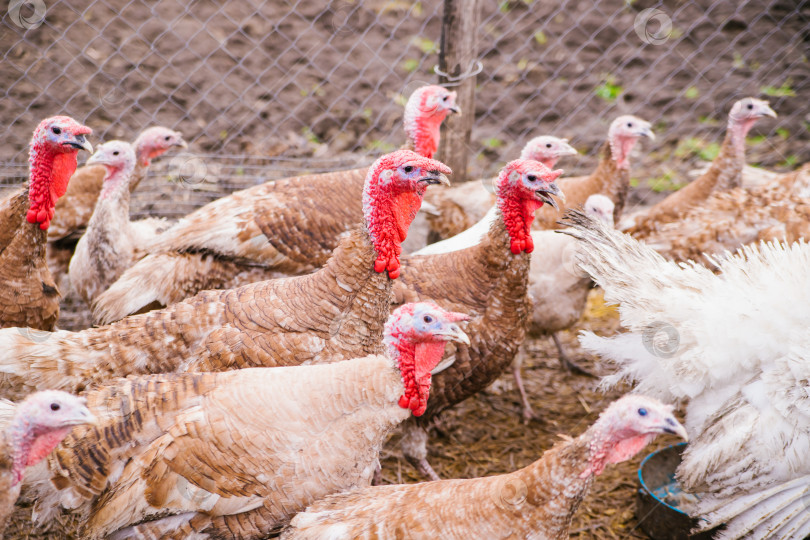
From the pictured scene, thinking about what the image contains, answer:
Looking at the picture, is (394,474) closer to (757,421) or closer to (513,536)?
(513,536)

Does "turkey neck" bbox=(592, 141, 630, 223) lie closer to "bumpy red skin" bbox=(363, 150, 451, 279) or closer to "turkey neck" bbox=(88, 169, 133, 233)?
"bumpy red skin" bbox=(363, 150, 451, 279)

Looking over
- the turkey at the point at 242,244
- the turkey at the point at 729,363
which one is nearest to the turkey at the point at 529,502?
the turkey at the point at 729,363

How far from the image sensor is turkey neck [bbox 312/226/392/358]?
9.92ft

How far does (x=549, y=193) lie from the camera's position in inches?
131

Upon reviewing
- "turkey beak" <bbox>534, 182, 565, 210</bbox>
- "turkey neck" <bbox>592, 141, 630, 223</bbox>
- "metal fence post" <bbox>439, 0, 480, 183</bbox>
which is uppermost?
"metal fence post" <bbox>439, 0, 480, 183</bbox>

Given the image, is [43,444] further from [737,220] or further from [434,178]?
[737,220]

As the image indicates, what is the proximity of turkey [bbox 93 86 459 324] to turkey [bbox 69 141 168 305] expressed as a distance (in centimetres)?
30

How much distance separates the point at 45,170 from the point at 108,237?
2.14ft

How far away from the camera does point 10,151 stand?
18.4ft

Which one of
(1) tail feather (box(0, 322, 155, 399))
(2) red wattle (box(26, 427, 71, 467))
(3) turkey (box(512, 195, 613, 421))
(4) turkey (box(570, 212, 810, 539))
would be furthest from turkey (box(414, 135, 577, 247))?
(2) red wattle (box(26, 427, 71, 467))

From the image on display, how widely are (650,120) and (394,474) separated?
14.6 feet

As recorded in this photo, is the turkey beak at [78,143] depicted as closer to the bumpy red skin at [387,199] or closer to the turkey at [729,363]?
the bumpy red skin at [387,199]

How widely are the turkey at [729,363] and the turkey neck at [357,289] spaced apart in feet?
3.25

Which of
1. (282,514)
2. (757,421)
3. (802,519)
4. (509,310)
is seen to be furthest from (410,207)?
(802,519)
